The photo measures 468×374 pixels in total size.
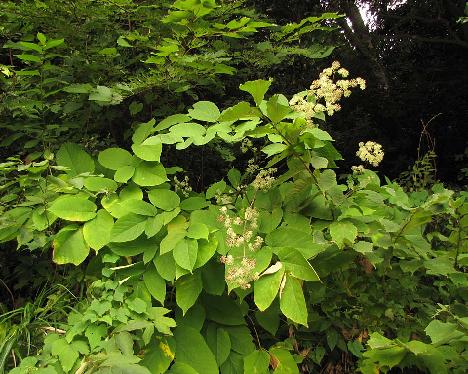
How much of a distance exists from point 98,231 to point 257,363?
739 millimetres

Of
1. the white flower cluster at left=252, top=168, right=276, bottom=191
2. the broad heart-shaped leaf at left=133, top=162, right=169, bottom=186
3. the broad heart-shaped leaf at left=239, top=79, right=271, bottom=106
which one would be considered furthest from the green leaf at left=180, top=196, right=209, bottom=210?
the broad heart-shaped leaf at left=239, top=79, right=271, bottom=106

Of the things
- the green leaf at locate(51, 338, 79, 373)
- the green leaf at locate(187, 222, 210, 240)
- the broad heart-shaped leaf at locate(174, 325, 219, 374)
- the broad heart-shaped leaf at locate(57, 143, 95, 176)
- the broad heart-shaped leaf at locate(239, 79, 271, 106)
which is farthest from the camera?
the broad heart-shaped leaf at locate(57, 143, 95, 176)

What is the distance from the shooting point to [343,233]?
1262 mm

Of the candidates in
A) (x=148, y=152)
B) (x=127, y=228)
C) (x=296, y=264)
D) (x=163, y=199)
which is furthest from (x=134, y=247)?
(x=296, y=264)

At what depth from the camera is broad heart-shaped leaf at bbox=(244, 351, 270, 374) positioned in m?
1.44

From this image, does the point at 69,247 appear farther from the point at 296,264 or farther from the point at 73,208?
the point at 296,264

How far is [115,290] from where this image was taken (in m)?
1.32

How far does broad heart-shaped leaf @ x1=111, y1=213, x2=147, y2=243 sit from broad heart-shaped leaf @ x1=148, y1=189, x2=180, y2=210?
3.5 inches

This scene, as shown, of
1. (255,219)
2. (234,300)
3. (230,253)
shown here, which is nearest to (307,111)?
(255,219)

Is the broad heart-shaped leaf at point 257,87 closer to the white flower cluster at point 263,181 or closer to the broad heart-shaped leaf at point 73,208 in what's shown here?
the white flower cluster at point 263,181

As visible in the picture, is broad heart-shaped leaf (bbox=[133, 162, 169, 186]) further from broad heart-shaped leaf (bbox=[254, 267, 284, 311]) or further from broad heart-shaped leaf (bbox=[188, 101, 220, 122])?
broad heart-shaped leaf (bbox=[254, 267, 284, 311])

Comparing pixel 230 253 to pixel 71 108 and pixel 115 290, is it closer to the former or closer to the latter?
pixel 115 290

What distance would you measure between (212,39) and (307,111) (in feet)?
3.82

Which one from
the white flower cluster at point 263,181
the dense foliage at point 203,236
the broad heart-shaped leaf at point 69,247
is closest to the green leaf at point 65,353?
the dense foliage at point 203,236
